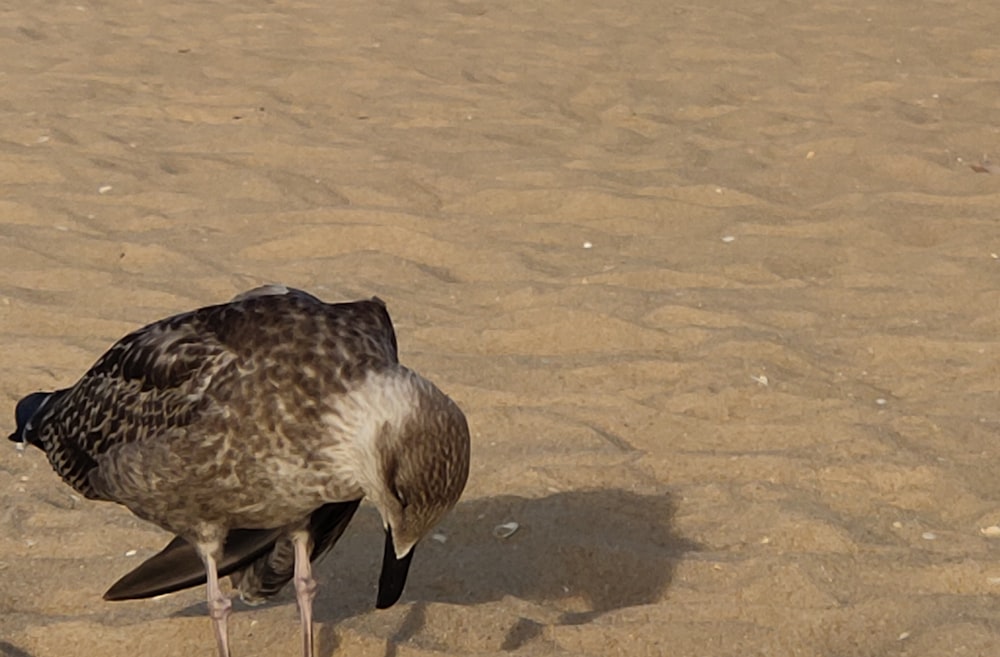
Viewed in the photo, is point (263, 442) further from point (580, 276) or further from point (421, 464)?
point (580, 276)

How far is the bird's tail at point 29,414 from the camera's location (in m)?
4.39

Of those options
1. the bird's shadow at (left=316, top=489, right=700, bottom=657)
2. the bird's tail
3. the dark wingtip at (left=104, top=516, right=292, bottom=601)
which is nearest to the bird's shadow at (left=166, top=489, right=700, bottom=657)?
the bird's shadow at (left=316, top=489, right=700, bottom=657)

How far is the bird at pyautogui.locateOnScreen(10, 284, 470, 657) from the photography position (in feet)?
11.3

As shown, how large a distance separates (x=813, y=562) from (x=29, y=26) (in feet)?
25.4

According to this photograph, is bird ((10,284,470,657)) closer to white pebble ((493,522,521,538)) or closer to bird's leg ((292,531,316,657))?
bird's leg ((292,531,316,657))

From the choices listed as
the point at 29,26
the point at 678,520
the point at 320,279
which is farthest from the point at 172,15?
the point at 678,520

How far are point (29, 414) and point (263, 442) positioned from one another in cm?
121

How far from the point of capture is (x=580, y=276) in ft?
21.7

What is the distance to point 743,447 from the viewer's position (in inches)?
205

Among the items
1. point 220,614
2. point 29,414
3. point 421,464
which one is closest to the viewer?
point 421,464

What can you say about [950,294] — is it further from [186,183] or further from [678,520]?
[186,183]

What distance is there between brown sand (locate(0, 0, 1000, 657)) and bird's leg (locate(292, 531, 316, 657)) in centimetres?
15

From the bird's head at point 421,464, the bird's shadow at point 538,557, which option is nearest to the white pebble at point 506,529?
the bird's shadow at point 538,557

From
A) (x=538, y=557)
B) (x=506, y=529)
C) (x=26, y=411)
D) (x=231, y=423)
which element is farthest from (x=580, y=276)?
(x=231, y=423)
